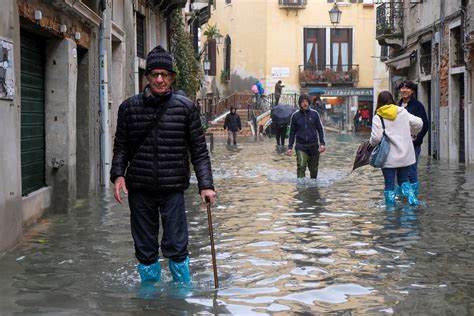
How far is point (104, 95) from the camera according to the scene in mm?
13328

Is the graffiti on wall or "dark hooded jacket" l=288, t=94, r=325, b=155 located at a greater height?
the graffiti on wall

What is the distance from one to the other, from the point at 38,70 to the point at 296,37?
41.3m

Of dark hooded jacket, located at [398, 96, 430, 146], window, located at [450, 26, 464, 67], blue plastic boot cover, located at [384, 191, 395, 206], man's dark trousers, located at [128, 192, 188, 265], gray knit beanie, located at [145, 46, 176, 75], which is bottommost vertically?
blue plastic boot cover, located at [384, 191, 395, 206]

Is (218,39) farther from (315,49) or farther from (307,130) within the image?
(307,130)

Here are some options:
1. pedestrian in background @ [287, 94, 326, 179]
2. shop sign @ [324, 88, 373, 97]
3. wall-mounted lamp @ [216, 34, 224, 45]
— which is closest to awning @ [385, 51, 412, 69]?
pedestrian in background @ [287, 94, 326, 179]

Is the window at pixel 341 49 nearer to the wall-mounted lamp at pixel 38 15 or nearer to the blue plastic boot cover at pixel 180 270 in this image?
the wall-mounted lamp at pixel 38 15

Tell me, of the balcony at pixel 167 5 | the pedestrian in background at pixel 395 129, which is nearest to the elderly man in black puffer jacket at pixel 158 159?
the pedestrian in background at pixel 395 129

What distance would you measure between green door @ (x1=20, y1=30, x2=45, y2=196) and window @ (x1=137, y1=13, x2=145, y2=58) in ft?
26.9

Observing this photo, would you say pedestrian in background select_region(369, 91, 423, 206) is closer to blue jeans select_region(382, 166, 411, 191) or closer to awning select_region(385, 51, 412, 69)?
blue jeans select_region(382, 166, 411, 191)

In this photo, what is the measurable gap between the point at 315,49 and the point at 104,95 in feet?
127

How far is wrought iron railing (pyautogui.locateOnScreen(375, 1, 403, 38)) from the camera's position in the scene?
27.9m

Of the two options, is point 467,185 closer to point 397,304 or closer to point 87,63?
point 87,63

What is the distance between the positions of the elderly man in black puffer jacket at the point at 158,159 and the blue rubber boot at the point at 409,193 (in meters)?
5.31

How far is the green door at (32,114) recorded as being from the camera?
9695mm
